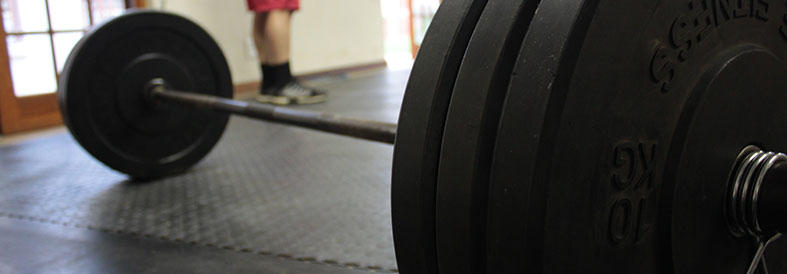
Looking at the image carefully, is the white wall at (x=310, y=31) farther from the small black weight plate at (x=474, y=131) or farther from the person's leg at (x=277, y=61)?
the small black weight plate at (x=474, y=131)

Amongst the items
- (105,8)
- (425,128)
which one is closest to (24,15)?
(105,8)

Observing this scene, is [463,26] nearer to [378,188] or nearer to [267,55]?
[378,188]

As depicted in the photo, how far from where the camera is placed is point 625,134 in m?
0.45

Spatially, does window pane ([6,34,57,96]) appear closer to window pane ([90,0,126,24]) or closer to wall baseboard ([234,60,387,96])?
window pane ([90,0,126,24])

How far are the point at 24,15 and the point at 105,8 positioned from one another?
33 centimetres

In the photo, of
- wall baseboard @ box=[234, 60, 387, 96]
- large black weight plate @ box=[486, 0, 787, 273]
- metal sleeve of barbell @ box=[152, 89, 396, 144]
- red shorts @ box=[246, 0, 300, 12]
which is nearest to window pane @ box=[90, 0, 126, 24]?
red shorts @ box=[246, 0, 300, 12]

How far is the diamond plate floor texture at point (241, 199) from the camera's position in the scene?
0.96 metres

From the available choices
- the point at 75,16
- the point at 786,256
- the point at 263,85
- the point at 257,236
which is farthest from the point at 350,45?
the point at 786,256

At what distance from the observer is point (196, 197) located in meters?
1.26

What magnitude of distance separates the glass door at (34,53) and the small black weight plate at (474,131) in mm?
2034

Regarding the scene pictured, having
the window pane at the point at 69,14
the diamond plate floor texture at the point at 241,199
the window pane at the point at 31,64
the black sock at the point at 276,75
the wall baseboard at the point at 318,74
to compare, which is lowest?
the wall baseboard at the point at 318,74

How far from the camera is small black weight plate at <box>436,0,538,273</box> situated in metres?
0.45

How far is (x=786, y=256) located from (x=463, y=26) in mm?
418

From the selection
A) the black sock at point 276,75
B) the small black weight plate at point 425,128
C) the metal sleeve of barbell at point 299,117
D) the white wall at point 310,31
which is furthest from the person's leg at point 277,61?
the small black weight plate at point 425,128
